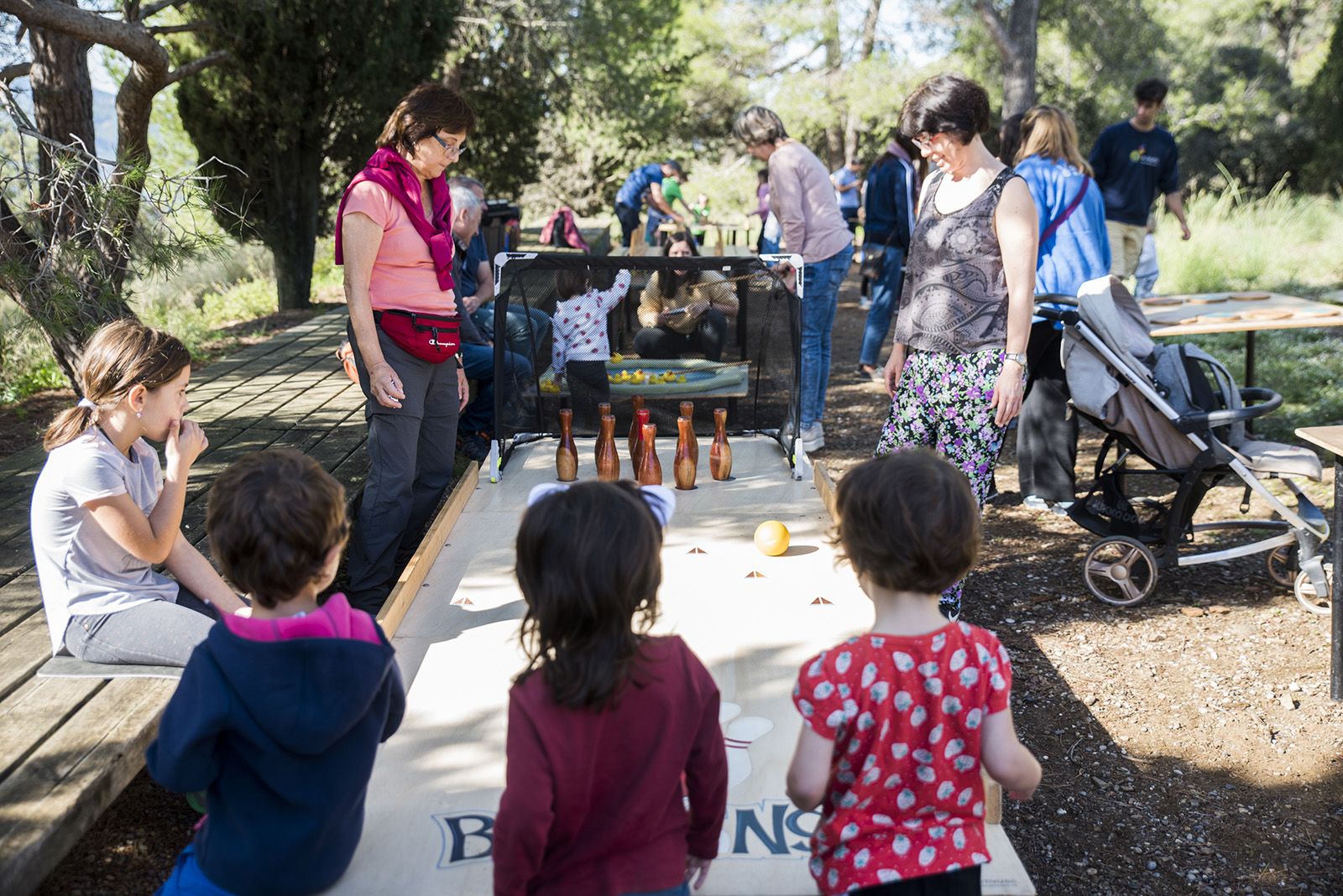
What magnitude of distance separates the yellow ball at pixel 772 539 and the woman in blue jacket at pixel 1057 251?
1.70 metres

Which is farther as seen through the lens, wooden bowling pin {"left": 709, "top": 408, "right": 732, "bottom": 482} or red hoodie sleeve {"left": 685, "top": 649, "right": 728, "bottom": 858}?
wooden bowling pin {"left": 709, "top": 408, "right": 732, "bottom": 482}

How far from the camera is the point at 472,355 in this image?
5.80m

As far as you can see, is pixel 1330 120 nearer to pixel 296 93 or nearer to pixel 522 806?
pixel 296 93

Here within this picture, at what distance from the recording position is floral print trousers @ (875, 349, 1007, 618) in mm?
3443

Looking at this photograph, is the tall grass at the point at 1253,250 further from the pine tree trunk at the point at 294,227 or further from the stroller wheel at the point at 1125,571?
the pine tree trunk at the point at 294,227

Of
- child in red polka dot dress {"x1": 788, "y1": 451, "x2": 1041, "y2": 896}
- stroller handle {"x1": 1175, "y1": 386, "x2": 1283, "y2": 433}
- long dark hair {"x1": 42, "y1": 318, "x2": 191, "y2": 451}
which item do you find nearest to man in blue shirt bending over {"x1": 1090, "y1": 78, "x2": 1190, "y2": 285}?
stroller handle {"x1": 1175, "y1": 386, "x2": 1283, "y2": 433}

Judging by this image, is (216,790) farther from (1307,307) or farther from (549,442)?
(1307,307)

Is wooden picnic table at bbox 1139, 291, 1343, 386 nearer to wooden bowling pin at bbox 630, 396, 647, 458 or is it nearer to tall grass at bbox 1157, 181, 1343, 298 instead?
wooden bowling pin at bbox 630, 396, 647, 458

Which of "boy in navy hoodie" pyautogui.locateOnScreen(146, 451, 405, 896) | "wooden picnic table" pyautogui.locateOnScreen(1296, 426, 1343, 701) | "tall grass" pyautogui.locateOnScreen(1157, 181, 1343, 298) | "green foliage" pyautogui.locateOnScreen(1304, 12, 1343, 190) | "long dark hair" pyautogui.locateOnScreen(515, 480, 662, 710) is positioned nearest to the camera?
"long dark hair" pyautogui.locateOnScreen(515, 480, 662, 710)

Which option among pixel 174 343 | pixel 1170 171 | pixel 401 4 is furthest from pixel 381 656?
pixel 401 4

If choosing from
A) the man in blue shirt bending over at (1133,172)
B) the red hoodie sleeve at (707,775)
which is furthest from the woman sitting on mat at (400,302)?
the man in blue shirt bending over at (1133,172)

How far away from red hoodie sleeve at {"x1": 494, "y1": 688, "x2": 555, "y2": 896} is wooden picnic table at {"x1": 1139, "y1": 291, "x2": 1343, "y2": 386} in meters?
4.06

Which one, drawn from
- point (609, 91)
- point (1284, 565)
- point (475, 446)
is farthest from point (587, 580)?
point (609, 91)

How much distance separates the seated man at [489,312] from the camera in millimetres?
5000
